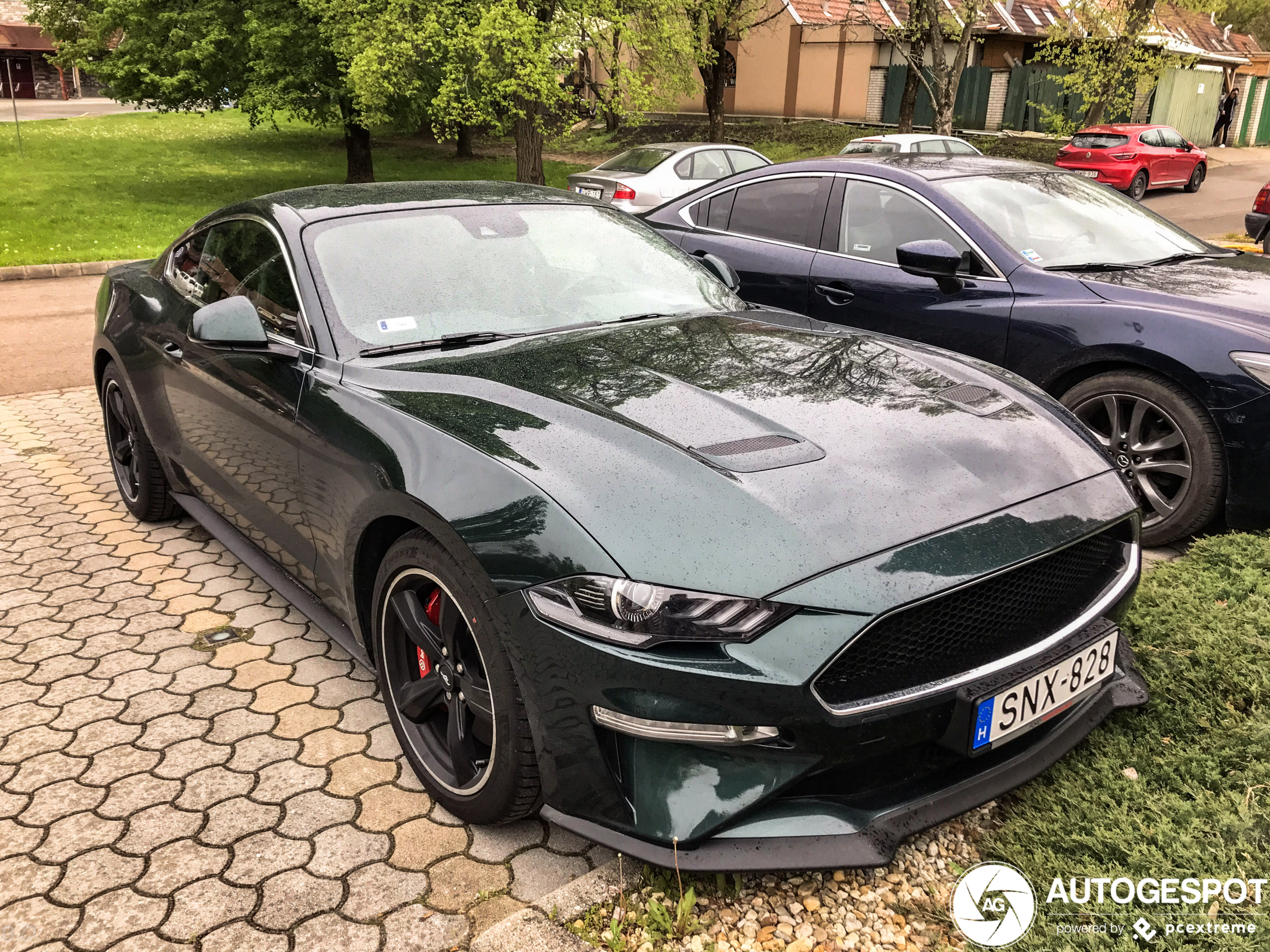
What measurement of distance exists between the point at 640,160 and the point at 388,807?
13.5 meters

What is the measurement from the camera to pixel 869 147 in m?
18.5

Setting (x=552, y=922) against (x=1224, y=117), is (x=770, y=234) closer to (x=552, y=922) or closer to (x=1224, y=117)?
(x=552, y=922)

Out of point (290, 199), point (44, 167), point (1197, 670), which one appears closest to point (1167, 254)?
point (1197, 670)

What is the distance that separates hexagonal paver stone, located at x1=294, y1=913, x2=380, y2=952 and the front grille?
1.20m

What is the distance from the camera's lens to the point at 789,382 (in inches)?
114

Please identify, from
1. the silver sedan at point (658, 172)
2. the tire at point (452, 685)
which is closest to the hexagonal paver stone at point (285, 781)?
the tire at point (452, 685)

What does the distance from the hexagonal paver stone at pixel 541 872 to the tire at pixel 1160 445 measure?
2.84 metres

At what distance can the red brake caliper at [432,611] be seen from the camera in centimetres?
261

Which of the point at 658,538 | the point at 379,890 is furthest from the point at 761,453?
the point at 379,890

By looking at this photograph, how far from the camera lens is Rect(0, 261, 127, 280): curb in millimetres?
13031

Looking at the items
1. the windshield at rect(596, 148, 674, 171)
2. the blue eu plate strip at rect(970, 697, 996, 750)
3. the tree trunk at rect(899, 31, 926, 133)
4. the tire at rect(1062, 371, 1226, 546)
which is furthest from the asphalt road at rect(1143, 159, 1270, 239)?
the blue eu plate strip at rect(970, 697, 996, 750)

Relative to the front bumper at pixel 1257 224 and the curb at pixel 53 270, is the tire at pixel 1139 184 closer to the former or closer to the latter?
the front bumper at pixel 1257 224

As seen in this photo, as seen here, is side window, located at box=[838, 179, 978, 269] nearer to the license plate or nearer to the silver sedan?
the license plate

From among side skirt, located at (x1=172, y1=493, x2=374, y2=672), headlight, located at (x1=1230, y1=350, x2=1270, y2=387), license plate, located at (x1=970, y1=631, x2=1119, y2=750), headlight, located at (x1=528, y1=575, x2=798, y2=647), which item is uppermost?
headlight, located at (x1=1230, y1=350, x2=1270, y2=387)
